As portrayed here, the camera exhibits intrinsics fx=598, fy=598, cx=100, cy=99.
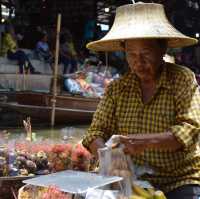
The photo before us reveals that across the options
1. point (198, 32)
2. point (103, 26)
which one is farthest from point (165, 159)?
point (198, 32)

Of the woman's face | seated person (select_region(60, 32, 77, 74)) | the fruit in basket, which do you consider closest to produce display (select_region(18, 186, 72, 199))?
the woman's face

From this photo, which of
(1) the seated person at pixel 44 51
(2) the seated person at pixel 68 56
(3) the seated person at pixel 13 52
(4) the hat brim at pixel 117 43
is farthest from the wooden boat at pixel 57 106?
(4) the hat brim at pixel 117 43

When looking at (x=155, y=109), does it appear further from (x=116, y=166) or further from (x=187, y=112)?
(x=116, y=166)

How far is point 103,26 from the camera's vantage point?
21.4 meters

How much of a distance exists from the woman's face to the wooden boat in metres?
9.82

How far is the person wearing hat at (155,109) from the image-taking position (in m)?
2.48

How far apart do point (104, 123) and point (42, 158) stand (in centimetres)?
241

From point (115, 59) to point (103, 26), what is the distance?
2.10 m

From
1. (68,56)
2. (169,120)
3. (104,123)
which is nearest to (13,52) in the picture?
(68,56)

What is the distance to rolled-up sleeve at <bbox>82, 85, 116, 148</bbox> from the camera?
274 centimetres

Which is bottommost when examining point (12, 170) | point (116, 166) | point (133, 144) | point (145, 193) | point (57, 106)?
point (57, 106)

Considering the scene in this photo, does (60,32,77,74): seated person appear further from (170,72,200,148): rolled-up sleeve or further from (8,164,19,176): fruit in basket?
(170,72,200,148): rolled-up sleeve

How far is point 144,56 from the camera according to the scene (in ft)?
8.45

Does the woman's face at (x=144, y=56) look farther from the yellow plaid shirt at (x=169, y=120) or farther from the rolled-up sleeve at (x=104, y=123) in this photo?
the rolled-up sleeve at (x=104, y=123)
